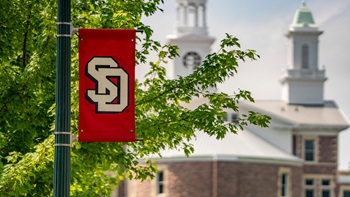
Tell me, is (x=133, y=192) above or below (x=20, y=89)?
below

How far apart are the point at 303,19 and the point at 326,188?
13.6m

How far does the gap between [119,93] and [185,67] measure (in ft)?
231

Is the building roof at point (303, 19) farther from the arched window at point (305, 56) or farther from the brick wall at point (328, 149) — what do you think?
the brick wall at point (328, 149)

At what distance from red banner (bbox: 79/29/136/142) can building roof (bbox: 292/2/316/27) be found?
7589 centimetres

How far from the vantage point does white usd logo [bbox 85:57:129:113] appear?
1290 centimetres

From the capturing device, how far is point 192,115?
18.7 meters

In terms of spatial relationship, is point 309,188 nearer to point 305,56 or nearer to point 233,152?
point 305,56

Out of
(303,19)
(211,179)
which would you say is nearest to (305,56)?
(303,19)

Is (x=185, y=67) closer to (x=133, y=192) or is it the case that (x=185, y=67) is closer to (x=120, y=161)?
(x=133, y=192)

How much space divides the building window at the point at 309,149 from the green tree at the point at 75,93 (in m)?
60.1

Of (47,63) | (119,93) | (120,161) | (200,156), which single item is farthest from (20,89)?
(200,156)

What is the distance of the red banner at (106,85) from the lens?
12.9 metres

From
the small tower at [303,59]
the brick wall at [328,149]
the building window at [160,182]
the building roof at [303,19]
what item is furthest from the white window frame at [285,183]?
the building roof at [303,19]

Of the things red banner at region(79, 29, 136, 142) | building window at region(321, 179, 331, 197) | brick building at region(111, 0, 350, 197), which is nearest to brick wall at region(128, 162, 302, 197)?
brick building at region(111, 0, 350, 197)
